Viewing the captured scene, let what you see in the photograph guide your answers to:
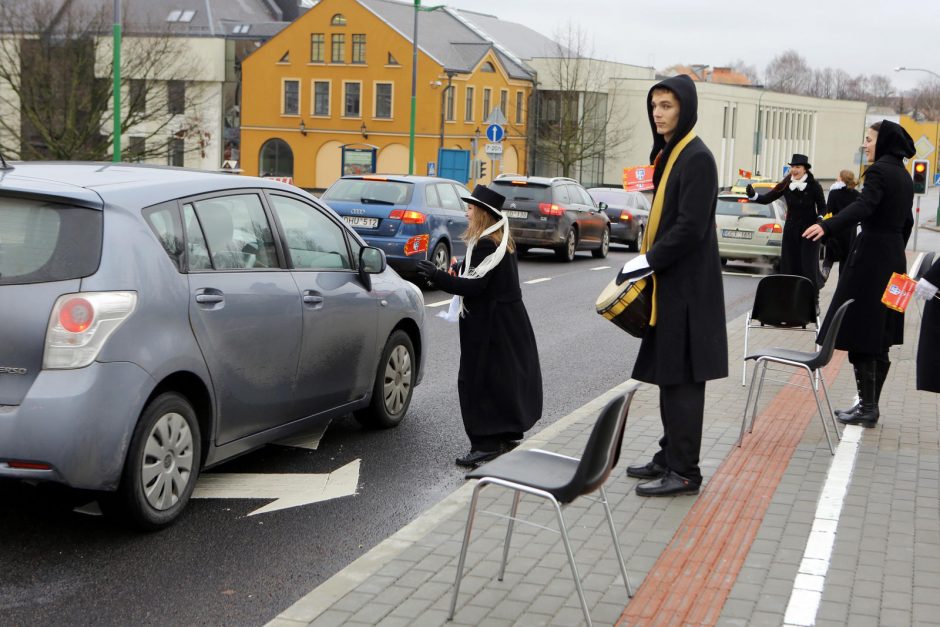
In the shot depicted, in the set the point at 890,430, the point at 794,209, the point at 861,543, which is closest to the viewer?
the point at 861,543

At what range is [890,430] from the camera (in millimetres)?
8195

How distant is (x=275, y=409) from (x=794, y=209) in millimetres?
9137

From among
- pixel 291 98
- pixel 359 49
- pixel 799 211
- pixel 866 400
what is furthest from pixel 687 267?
pixel 291 98

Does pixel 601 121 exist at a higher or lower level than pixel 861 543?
higher

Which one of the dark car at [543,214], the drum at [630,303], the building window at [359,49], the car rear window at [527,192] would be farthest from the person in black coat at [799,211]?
the building window at [359,49]

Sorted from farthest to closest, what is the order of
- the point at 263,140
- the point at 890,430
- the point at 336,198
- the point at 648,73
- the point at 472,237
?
the point at 648,73, the point at 263,140, the point at 336,198, the point at 890,430, the point at 472,237

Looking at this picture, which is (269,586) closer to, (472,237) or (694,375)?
(694,375)

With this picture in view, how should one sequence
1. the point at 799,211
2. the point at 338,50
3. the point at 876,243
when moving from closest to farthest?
the point at 876,243
the point at 799,211
the point at 338,50

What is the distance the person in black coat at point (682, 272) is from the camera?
5.98 meters

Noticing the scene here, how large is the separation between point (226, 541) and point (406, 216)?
12.1 meters

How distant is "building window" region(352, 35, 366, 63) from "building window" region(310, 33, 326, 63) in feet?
6.89

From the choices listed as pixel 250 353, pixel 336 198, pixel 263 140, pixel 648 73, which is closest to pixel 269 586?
pixel 250 353

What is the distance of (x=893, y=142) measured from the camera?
25.6 ft

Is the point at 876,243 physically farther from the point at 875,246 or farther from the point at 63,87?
the point at 63,87
